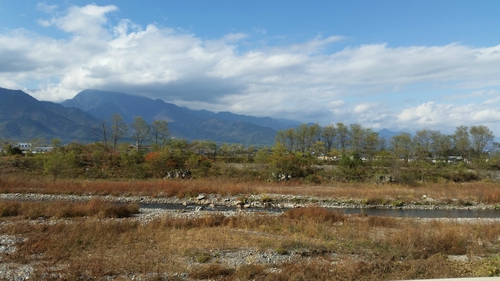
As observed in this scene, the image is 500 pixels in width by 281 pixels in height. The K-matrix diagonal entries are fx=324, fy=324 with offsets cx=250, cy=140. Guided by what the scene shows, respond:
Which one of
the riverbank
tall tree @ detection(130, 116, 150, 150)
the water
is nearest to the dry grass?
the water

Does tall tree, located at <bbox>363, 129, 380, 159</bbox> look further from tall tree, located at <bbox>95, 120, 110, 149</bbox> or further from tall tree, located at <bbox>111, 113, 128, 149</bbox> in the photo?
tall tree, located at <bbox>111, 113, 128, 149</bbox>

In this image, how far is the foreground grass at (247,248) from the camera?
9336 millimetres

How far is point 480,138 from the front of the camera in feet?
246

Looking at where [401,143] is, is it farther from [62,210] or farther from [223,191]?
[62,210]

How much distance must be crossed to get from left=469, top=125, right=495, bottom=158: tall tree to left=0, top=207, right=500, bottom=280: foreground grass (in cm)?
6820

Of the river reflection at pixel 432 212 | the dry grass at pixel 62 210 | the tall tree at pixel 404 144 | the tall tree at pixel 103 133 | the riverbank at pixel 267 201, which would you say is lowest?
the river reflection at pixel 432 212

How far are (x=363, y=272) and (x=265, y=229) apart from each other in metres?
8.10

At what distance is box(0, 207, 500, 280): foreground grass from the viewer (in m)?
9.34

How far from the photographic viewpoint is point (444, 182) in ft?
159

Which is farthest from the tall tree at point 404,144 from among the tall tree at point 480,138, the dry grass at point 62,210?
the dry grass at point 62,210

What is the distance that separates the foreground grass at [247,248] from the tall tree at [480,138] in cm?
6820

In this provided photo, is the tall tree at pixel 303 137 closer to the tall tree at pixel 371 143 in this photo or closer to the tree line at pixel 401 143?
the tree line at pixel 401 143

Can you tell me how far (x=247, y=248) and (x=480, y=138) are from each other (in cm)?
8216

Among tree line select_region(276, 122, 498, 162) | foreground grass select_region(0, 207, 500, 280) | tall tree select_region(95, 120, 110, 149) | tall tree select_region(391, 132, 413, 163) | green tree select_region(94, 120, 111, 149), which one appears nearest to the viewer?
foreground grass select_region(0, 207, 500, 280)
